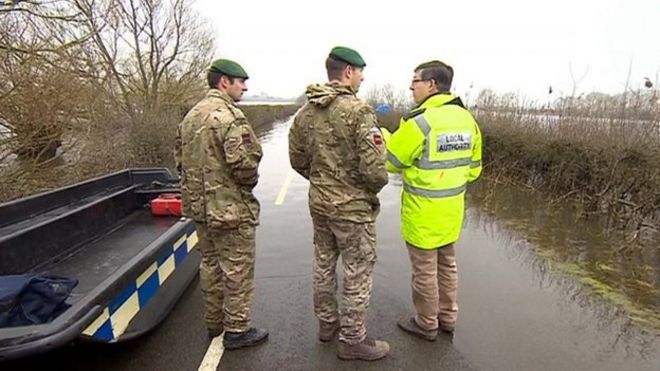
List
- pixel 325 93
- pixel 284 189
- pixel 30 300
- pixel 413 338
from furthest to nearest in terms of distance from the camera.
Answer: pixel 284 189
pixel 413 338
pixel 325 93
pixel 30 300

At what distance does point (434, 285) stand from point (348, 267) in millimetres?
748

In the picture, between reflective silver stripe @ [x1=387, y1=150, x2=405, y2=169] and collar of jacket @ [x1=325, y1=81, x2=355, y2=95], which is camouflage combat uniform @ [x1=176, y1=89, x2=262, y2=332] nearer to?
collar of jacket @ [x1=325, y1=81, x2=355, y2=95]

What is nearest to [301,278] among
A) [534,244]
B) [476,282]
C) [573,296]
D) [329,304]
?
[329,304]

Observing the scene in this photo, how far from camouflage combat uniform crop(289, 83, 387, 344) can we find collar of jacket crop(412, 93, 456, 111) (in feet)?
1.67

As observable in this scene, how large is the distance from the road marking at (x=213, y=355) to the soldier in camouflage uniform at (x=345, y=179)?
2.75ft

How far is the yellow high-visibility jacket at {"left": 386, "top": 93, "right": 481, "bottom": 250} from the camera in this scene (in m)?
3.11

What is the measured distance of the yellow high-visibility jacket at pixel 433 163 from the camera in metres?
3.11

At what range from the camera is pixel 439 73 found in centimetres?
315

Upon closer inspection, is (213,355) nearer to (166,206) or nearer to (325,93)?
(325,93)

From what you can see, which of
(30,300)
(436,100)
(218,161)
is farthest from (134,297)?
(436,100)

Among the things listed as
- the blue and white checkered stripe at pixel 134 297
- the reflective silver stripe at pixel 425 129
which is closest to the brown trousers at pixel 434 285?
the reflective silver stripe at pixel 425 129

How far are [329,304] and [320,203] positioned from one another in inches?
32.5

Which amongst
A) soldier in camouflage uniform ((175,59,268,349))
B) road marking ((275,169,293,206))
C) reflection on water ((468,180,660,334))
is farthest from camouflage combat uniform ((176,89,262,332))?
road marking ((275,169,293,206))

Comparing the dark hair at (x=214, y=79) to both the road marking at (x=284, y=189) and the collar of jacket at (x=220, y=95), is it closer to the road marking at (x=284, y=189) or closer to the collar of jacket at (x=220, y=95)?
the collar of jacket at (x=220, y=95)
